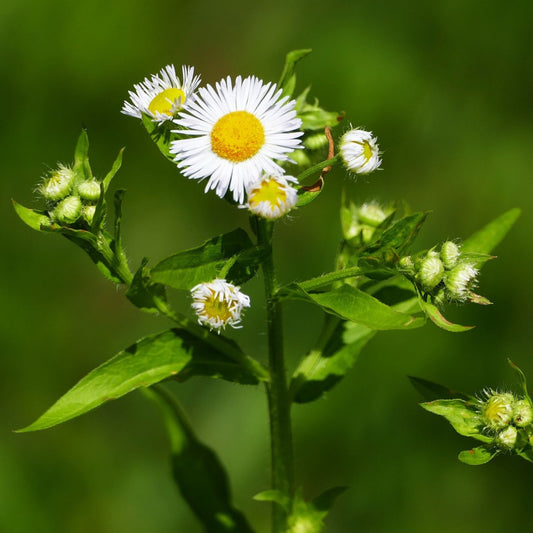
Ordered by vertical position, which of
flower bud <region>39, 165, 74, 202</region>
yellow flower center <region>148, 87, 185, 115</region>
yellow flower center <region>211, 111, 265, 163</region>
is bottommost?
flower bud <region>39, 165, 74, 202</region>

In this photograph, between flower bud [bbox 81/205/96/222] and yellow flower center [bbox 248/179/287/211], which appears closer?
yellow flower center [bbox 248/179/287/211]

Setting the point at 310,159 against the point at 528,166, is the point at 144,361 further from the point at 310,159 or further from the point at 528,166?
the point at 528,166

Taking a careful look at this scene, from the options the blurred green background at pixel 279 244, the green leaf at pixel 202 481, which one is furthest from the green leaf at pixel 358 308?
the blurred green background at pixel 279 244

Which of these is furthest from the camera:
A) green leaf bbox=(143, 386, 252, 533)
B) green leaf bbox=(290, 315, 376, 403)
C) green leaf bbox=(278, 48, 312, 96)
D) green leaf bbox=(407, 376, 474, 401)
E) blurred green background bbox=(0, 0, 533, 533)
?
blurred green background bbox=(0, 0, 533, 533)

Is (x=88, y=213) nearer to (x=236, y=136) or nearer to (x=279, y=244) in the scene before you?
(x=236, y=136)

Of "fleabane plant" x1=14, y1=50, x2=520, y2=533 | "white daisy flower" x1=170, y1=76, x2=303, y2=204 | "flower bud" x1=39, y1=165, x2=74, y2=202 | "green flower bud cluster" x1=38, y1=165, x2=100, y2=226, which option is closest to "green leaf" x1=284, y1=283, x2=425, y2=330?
"fleabane plant" x1=14, y1=50, x2=520, y2=533

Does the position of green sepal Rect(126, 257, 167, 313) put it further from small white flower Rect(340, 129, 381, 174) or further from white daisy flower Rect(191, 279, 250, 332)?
small white flower Rect(340, 129, 381, 174)

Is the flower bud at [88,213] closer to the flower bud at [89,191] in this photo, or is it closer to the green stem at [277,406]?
the flower bud at [89,191]
